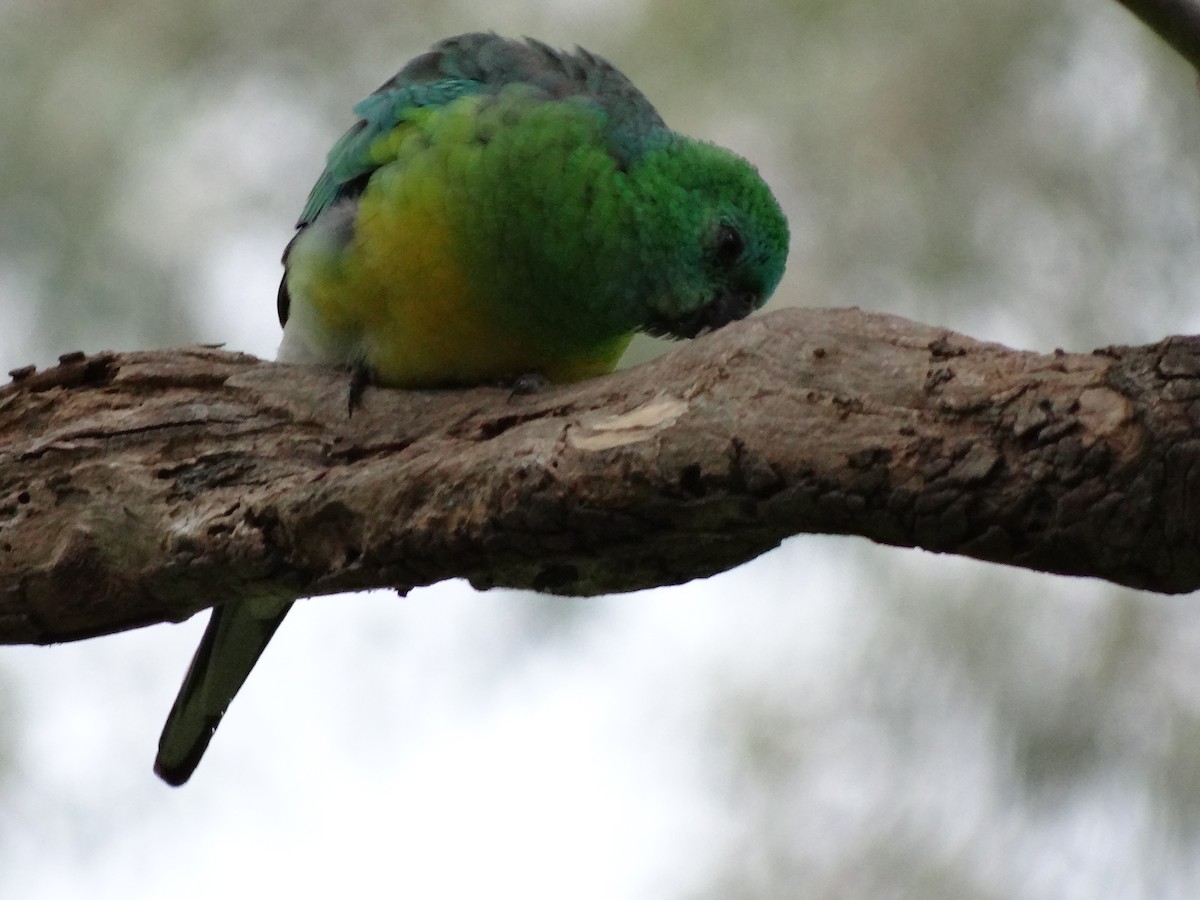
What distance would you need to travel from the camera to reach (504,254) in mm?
3781

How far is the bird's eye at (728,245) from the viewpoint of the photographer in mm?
3924

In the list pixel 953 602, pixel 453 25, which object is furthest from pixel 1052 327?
pixel 453 25

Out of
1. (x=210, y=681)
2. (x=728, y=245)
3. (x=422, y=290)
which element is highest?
(x=728, y=245)

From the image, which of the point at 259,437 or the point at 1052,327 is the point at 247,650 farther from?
the point at 1052,327

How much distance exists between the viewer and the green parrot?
3.78m

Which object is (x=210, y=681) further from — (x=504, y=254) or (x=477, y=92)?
(x=477, y=92)

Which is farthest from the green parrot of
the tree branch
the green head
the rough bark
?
the tree branch

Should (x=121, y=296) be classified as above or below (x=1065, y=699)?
above

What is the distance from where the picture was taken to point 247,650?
392 cm

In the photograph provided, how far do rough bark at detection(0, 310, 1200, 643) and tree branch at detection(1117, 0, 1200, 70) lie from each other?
0.55 metres

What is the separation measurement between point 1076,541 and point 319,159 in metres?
4.52

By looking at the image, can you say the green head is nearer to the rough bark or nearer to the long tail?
the rough bark

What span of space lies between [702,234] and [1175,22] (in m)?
2.21

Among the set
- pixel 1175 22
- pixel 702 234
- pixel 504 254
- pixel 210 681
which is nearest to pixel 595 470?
pixel 1175 22
